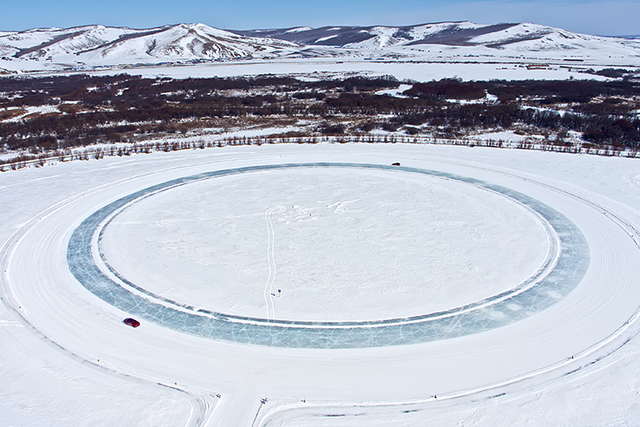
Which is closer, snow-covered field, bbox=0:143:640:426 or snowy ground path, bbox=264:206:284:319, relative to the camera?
snow-covered field, bbox=0:143:640:426

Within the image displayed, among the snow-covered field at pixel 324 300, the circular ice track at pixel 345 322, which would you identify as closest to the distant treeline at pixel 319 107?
the snow-covered field at pixel 324 300

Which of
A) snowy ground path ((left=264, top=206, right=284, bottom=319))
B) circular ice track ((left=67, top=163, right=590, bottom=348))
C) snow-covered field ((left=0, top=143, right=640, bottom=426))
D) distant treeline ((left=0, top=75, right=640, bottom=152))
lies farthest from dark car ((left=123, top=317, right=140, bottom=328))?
distant treeline ((left=0, top=75, right=640, bottom=152))

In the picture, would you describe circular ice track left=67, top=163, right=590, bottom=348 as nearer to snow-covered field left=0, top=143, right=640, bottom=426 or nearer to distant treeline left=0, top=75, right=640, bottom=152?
snow-covered field left=0, top=143, right=640, bottom=426

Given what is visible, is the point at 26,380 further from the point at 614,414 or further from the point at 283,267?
the point at 614,414

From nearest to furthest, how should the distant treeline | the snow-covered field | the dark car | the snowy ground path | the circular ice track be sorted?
the snow-covered field, the circular ice track, the dark car, the snowy ground path, the distant treeline

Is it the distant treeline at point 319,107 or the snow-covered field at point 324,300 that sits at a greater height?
the distant treeline at point 319,107

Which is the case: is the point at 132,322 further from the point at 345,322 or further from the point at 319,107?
the point at 319,107

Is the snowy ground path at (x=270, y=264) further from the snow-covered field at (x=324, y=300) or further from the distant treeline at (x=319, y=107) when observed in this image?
the distant treeline at (x=319, y=107)

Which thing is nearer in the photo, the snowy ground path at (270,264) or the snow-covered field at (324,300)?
the snow-covered field at (324,300)
